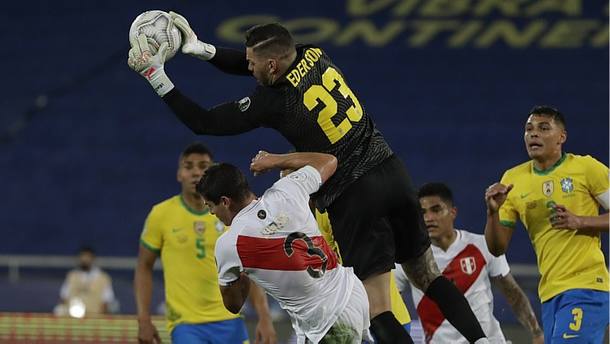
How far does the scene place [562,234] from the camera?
725cm

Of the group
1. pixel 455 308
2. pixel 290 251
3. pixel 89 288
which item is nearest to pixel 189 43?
pixel 290 251

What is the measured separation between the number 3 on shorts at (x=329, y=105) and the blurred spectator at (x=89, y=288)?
7.56 m

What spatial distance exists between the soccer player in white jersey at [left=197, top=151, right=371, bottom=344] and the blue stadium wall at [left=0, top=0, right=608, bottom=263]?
33.0ft

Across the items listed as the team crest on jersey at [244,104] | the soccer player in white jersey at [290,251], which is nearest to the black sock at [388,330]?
the soccer player in white jersey at [290,251]

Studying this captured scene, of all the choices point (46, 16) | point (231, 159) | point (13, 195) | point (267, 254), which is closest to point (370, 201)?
point (267, 254)

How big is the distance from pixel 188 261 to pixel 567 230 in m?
2.58

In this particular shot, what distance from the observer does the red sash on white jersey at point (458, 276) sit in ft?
25.1

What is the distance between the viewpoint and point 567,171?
729cm

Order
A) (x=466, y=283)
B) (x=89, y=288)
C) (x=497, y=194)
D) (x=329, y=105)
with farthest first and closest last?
(x=89, y=288) < (x=466, y=283) < (x=497, y=194) < (x=329, y=105)

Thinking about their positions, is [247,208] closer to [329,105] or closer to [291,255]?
[291,255]

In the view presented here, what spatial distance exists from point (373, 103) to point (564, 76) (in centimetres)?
290

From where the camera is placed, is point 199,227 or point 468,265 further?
point 199,227

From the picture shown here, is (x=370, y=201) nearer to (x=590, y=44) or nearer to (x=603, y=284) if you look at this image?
(x=603, y=284)

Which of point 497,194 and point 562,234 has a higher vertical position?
point 497,194
